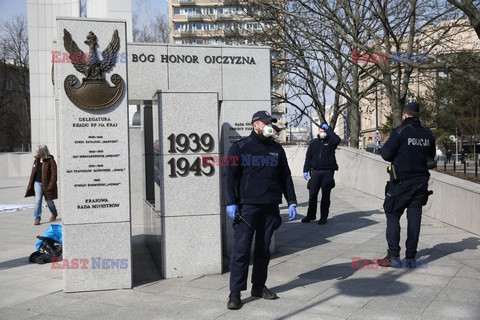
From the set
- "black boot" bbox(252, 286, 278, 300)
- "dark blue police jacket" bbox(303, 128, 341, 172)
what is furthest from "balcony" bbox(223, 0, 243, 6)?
"black boot" bbox(252, 286, 278, 300)

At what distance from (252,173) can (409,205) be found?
2.43m

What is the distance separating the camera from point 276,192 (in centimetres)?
539

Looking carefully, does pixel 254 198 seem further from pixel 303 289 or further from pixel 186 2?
pixel 186 2

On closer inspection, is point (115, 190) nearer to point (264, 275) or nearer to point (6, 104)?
point (264, 275)

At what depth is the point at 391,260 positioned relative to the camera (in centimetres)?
662

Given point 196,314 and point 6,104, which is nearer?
point 196,314

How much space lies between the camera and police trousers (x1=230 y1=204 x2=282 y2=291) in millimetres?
5199

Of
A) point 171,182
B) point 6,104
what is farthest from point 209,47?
point 6,104

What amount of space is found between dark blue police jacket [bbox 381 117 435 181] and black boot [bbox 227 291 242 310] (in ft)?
9.12

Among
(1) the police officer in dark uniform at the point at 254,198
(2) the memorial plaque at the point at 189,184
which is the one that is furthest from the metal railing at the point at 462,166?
(1) the police officer in dark uniform at the point at 254,198

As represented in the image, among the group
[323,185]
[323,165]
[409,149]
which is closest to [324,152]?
[323,165]

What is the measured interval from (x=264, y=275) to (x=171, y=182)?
1.75 metres

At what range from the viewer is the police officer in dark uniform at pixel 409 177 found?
21.2 feet

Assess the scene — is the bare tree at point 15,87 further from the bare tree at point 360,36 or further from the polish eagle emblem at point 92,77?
the polish eagle emblem at point 92,77
